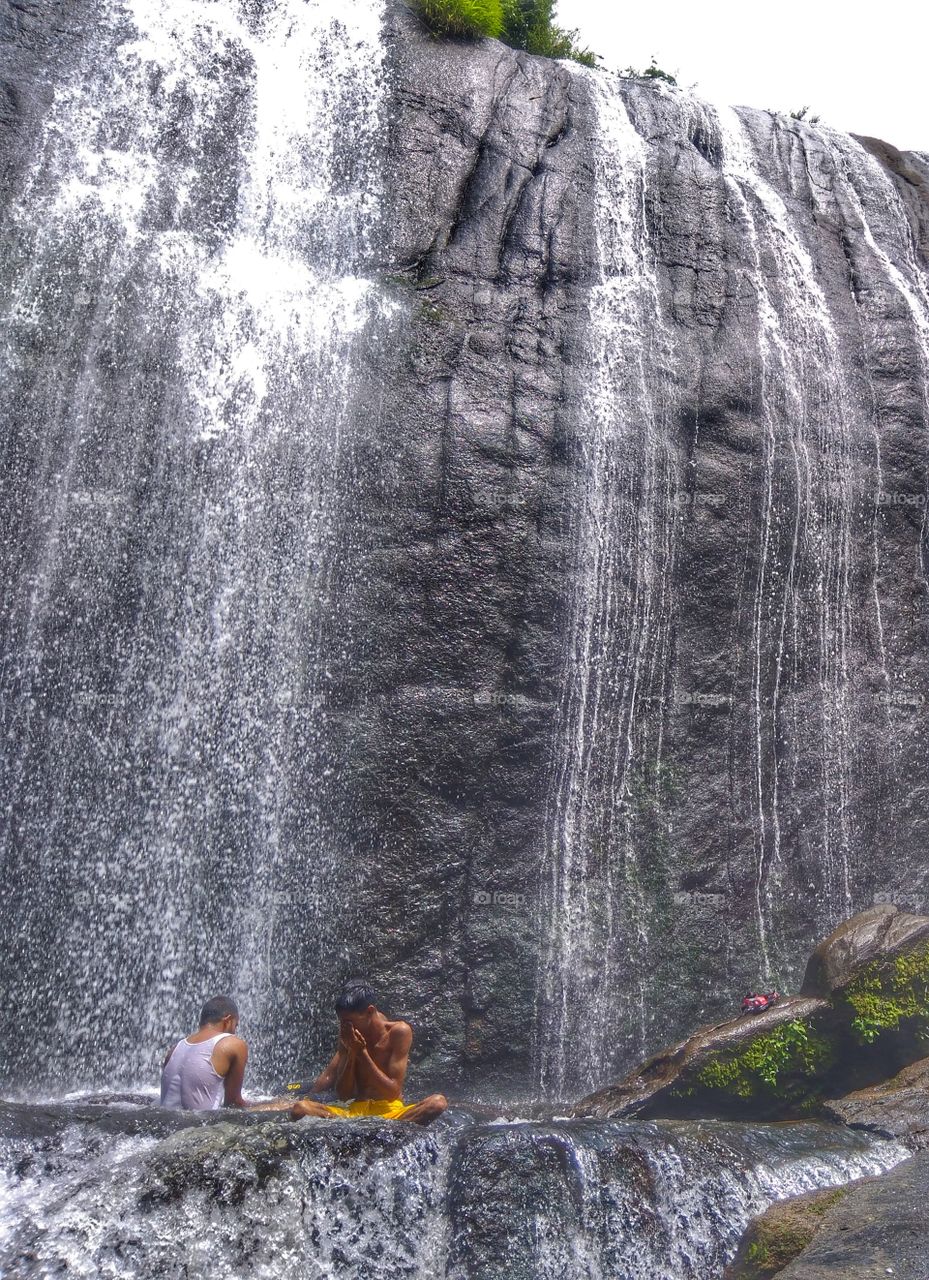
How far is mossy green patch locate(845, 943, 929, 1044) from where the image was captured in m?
7.04

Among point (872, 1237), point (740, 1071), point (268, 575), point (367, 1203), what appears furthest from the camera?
point (268, 575)

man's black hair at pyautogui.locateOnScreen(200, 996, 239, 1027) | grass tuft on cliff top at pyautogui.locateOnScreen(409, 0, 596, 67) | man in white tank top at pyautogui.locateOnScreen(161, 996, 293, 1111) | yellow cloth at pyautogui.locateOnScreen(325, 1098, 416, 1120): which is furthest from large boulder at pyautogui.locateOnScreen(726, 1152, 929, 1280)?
grass tuft on cliff top at pyautogui.locateOnScreen(409, 0, 596, 67)

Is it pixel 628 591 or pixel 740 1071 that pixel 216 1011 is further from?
pixel 628 591

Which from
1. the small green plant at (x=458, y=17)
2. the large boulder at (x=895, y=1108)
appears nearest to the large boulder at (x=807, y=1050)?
the large boulder at (x=895, y=1108)

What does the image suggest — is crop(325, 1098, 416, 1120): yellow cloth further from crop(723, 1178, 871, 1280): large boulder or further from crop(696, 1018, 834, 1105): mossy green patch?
crop(696, 1018, 834, 1105): mossy green patch

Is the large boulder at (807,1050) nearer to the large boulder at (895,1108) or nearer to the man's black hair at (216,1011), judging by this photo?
the large boulder at (895,1108)

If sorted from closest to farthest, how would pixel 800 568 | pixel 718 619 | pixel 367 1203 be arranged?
pixel 367 1203 → pixel 718 619 → pixel 800 568

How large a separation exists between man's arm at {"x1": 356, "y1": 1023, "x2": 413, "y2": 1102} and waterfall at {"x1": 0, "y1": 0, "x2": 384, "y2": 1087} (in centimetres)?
187

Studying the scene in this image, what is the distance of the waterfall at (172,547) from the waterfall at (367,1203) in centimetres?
249

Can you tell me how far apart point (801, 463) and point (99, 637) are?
6188 millimetres

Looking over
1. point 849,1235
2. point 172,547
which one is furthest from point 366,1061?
point 172,547

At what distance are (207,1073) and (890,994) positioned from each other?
4.39 meters

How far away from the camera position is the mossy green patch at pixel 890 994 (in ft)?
23.1

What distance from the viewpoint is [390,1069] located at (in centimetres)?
600
